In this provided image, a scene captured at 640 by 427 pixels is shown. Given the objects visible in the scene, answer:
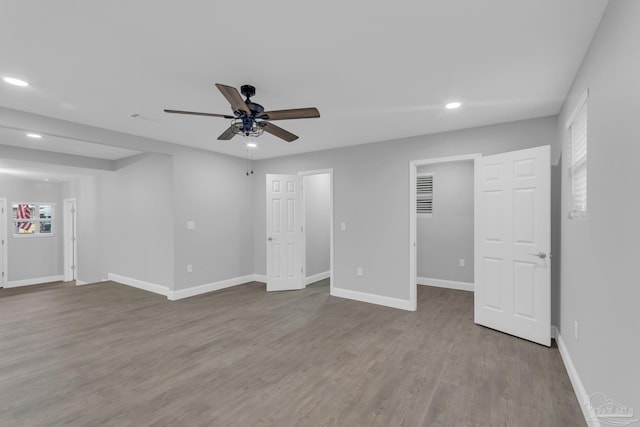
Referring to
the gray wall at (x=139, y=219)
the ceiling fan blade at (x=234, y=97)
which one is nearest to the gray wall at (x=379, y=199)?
the ceiling fan blade at (x=234, y=97)

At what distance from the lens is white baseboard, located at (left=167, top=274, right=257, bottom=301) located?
4.90m

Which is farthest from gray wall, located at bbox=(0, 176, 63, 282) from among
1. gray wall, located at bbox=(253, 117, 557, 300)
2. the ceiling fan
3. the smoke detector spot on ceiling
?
the ceiling fan

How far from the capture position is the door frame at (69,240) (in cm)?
798

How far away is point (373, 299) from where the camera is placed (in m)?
4.71

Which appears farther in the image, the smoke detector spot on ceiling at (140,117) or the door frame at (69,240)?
the door frame at (69,240)

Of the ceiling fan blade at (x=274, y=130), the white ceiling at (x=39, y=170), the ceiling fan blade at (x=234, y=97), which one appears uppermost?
the white ceiling at (x=39, y=170)

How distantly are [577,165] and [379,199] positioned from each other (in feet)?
8.10

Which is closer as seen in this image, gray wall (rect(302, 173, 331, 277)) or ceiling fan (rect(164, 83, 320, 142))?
ceiling fan (rect(164, 83, 320, 142))

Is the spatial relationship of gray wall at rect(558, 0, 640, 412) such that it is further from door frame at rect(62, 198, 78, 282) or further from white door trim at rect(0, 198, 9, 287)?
white door trim at rect(0, 198, 9, 287)

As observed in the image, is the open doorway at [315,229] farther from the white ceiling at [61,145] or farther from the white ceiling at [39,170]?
the white ceiling at [39,170]

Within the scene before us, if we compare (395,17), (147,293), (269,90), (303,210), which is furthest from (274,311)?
(395,17)

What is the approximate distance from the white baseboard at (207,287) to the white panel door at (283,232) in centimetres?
81

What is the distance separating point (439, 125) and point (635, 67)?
8.41 feet

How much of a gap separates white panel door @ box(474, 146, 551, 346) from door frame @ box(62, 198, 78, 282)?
9411mm
